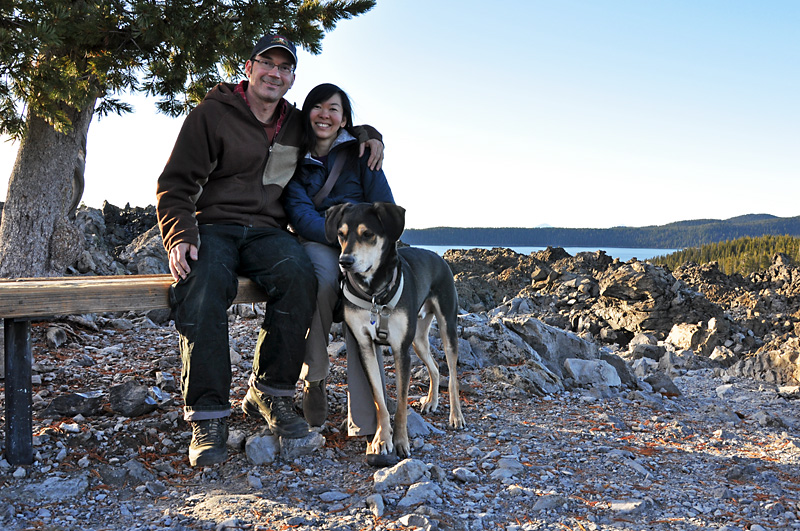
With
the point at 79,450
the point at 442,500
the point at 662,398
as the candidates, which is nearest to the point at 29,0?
the point at 79,450

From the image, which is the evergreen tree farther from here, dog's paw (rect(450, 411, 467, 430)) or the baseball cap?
dog's paw (rect(450, 411, 467, 430))

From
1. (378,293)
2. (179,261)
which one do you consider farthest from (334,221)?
(179,261)

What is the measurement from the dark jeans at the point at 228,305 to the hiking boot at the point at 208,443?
0.06 metres

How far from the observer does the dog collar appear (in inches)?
146

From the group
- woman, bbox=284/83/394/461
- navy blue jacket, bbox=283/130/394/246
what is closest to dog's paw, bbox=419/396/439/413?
woman, bbox=284/83/394/461

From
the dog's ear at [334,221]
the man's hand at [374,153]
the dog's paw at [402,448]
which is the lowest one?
the dog's paw at [402,448]

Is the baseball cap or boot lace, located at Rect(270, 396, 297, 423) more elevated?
the baseball cap

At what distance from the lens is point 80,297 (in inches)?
145

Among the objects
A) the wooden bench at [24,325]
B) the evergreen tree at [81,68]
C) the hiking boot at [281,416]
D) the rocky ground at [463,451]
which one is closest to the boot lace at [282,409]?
Answer: the hiking boot at [281,416]

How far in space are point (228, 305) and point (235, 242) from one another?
0.55m

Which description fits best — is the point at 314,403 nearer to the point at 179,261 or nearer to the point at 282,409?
the point at 282,409

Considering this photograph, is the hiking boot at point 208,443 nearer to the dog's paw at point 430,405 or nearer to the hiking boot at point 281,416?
the hiking boot at point 281,416

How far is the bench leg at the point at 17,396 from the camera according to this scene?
3502 mm

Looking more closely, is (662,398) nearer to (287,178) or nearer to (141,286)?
(287,178)
